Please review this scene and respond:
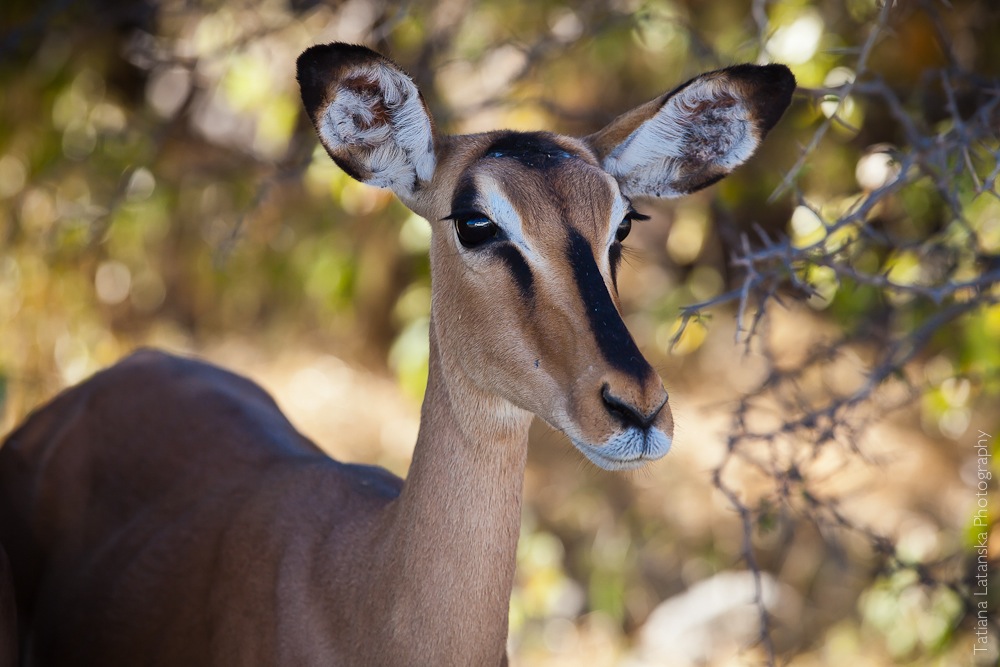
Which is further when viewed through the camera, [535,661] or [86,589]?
[535,661]

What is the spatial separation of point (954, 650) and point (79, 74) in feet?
20.9

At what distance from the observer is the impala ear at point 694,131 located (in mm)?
3283

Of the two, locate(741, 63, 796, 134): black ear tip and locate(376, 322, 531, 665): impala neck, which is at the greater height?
locate(741, 63, 796, 134): black ear tip

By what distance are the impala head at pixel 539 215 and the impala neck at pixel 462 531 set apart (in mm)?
129

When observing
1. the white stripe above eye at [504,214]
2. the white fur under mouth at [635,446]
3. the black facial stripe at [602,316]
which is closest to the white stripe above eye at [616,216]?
the black facial stripe at [602,316]

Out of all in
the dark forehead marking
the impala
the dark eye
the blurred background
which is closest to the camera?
the impala

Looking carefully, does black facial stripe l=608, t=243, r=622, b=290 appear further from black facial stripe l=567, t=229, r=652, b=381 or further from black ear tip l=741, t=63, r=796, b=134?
black ear tip l=741, t=63, r=796, b=134

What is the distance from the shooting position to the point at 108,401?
174 inches

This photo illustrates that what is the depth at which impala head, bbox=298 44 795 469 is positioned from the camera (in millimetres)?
2641

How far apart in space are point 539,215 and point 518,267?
0.15 meters

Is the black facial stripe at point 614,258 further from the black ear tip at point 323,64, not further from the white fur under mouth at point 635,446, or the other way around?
the black ear tip at point 323,64

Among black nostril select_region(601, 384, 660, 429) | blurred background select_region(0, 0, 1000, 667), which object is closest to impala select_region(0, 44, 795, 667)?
black nostril select_region(601, 384, 660, 429)

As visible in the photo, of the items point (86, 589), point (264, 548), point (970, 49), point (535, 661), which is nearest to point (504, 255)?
point (264, 548)

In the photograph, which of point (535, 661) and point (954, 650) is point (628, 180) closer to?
point (954, 650)
